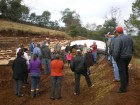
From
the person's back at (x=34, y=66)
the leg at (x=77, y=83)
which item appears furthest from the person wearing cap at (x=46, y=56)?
the leg at (x=77, y=83)

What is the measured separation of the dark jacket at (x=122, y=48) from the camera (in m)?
12.9

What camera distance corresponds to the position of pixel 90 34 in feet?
231

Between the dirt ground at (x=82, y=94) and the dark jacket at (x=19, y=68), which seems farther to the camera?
the dark jacket at (x=19, y=68)

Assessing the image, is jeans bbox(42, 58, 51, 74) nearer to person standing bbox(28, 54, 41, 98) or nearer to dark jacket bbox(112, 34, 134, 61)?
person standing bbox(28, 54, 41, 98)

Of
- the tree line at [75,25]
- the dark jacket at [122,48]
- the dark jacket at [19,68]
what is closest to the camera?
→ the dark jacket at [122,48]

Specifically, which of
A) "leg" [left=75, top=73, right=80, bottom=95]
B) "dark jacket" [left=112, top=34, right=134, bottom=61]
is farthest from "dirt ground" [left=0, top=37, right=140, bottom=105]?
"dark jacket" [left=112, top=34, right=134, bottom=61]

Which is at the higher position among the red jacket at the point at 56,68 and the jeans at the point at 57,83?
the red jacket at the point at 56,68

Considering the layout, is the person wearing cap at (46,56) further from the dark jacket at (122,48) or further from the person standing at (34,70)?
the dark jacket at (122,48)

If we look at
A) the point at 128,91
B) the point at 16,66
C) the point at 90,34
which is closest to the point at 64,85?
the point at 16,66

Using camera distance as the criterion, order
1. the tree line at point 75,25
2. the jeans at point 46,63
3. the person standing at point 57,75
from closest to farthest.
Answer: the person standing at point 57,75 → the jeans at point 46,63 → the tree line at point 75,25

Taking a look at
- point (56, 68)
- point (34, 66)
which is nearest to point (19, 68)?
point (34, 66)

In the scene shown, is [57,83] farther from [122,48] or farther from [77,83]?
[122,48]

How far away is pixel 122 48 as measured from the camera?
Answer: 13.0 meters

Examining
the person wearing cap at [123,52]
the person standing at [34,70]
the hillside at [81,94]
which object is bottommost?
the hillside at [81,94]
